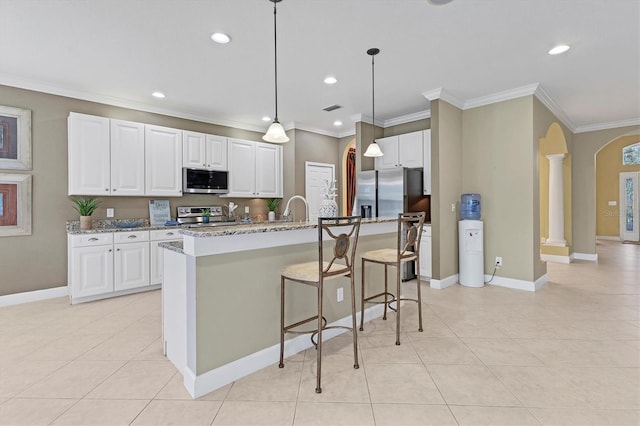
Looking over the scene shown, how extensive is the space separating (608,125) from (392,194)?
4752mm

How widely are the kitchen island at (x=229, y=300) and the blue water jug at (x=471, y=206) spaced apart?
2.91 m

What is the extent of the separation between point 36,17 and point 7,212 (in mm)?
2413

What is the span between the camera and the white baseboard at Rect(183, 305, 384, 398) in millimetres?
1977

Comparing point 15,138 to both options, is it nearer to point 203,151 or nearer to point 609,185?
point 203,151

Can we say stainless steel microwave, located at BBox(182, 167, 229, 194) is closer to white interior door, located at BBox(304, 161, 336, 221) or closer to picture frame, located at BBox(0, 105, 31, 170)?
white interior door, located at BBox(304, 161, 336, 221)

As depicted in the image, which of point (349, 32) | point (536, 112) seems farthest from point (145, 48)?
point (536, 112)

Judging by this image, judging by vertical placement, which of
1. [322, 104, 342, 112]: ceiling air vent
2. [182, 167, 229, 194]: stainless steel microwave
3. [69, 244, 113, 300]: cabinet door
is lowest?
[69, 244, 113, 300]: cabinet door

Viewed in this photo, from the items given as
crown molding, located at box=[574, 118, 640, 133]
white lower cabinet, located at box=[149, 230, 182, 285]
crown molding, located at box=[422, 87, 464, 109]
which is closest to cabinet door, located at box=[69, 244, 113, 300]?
white lower cabinet, located at box=[149, 230, 182, 285]

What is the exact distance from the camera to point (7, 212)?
12.2ft

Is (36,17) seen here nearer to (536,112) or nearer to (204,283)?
(204,283)

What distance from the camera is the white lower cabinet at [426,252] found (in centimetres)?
454

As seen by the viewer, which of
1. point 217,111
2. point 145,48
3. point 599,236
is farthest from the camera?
point 599,236

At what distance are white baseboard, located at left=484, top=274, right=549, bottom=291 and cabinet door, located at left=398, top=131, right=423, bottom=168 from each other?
79.0 inches

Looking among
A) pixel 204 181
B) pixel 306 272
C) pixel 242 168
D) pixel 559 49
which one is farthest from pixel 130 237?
pixel 559 49
